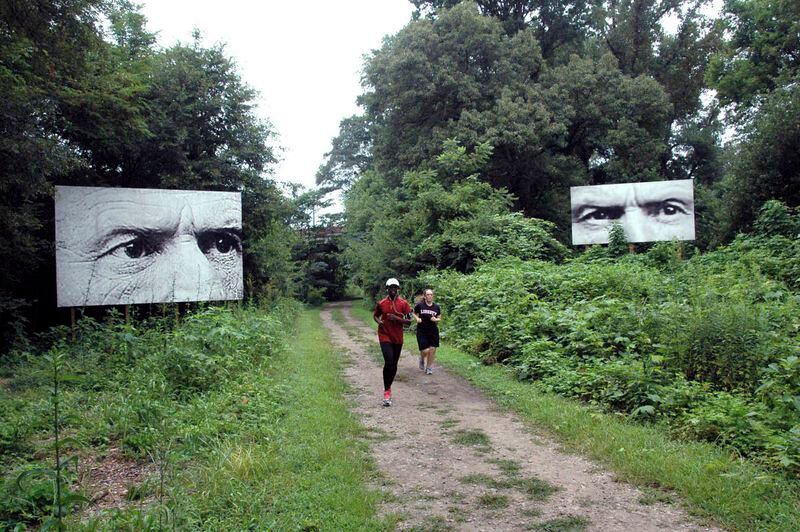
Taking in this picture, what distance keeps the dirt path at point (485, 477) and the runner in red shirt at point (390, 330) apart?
467 mm

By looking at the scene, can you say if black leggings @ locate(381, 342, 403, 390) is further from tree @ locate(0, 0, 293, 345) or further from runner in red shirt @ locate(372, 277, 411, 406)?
tree @ locate(0, 0, 293, 345)

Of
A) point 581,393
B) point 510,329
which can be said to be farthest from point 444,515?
point 510,329

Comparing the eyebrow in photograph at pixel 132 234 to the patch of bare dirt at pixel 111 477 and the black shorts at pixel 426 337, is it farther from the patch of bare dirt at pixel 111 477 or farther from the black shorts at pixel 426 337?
the patch of bare dirt at pixel 111 477

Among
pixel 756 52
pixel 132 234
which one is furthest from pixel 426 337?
pixel 756 52

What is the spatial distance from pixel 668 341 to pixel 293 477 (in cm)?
579

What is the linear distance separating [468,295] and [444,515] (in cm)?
1083

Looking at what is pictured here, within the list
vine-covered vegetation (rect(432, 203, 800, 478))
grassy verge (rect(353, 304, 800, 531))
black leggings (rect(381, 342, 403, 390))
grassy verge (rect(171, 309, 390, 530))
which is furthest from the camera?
black leggings (rect(381, 342, 403, 390))

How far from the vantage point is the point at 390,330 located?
8.28m

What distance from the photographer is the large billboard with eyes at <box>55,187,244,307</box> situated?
1287 centimetres

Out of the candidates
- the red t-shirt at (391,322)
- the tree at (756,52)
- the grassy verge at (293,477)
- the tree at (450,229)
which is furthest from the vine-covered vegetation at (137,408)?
the tree at (756,52)

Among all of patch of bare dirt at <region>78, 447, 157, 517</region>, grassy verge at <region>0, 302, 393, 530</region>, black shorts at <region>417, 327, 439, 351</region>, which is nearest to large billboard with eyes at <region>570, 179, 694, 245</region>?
black shorts at <region>417, 327, 439, 351</region>

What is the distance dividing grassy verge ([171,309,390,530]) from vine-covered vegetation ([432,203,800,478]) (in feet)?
11.5

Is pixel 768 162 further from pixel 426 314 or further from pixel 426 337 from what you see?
pixel 426 337

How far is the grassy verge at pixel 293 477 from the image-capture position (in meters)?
4.26
